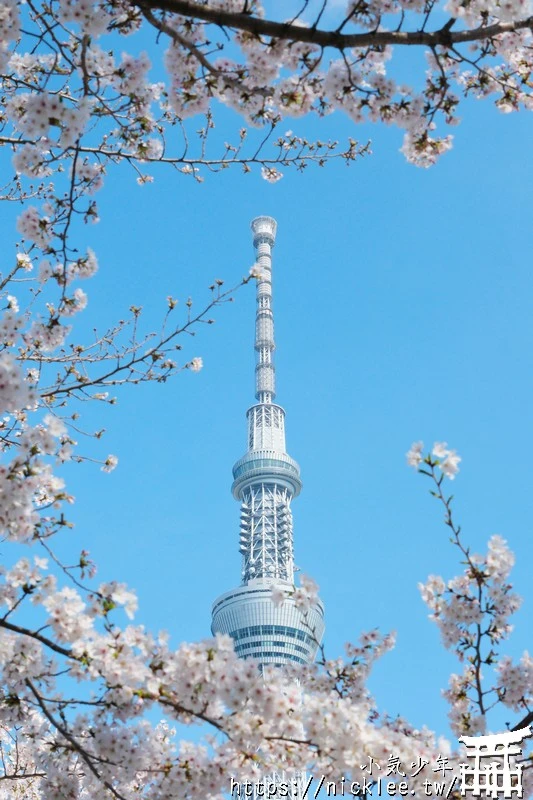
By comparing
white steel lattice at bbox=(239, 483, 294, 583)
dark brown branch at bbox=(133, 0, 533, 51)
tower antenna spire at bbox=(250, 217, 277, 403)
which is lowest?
dark brown branch at bbox=(133, 0, 533, 51)

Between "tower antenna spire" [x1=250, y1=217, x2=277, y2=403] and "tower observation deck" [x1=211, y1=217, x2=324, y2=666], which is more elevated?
"tower antenna spire" [x1=250, y1=217, x2=277, y2=403]

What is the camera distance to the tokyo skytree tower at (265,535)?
72.4m

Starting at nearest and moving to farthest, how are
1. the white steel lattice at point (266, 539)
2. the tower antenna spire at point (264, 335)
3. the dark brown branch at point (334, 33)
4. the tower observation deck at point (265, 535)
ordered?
1. the dark brown branch at point (334, 33)
2. the tower observation deck at point (265, 535)
3. the white steel lattice at point (266, 539)
4. the tower antenna spire at point (264, 335)

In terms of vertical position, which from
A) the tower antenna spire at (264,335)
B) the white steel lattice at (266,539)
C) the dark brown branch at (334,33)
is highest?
the tower antenna spire at (264,335)

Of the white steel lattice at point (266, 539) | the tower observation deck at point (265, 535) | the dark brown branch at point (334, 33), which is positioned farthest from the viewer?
the white steel lattice at point (266, 539)

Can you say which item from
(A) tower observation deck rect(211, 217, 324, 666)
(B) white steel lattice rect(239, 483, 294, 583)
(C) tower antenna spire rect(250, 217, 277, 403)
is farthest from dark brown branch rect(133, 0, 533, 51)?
(C) tower antenna spire rect(250, 217, 277, 403)

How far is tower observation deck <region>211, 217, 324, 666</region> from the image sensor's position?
237 ft

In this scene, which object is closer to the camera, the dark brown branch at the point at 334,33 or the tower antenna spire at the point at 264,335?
the dark brown branch at the point at 334,33

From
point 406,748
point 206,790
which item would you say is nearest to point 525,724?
point 406,748

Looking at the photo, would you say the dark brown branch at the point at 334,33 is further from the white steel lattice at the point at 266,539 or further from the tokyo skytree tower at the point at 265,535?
the white steel lattice at the point at 266,539

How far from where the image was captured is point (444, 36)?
3656mm

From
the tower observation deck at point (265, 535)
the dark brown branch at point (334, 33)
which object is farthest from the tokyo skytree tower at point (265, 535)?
the dark brown branch at point (334, 33)

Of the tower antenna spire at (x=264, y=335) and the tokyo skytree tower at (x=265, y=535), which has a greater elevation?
the tower antenna spire at (x=264, y=335)

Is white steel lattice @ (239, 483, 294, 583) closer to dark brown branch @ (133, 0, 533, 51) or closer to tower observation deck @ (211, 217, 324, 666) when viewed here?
tower observation deck @ (211, 217, 324, 666)
